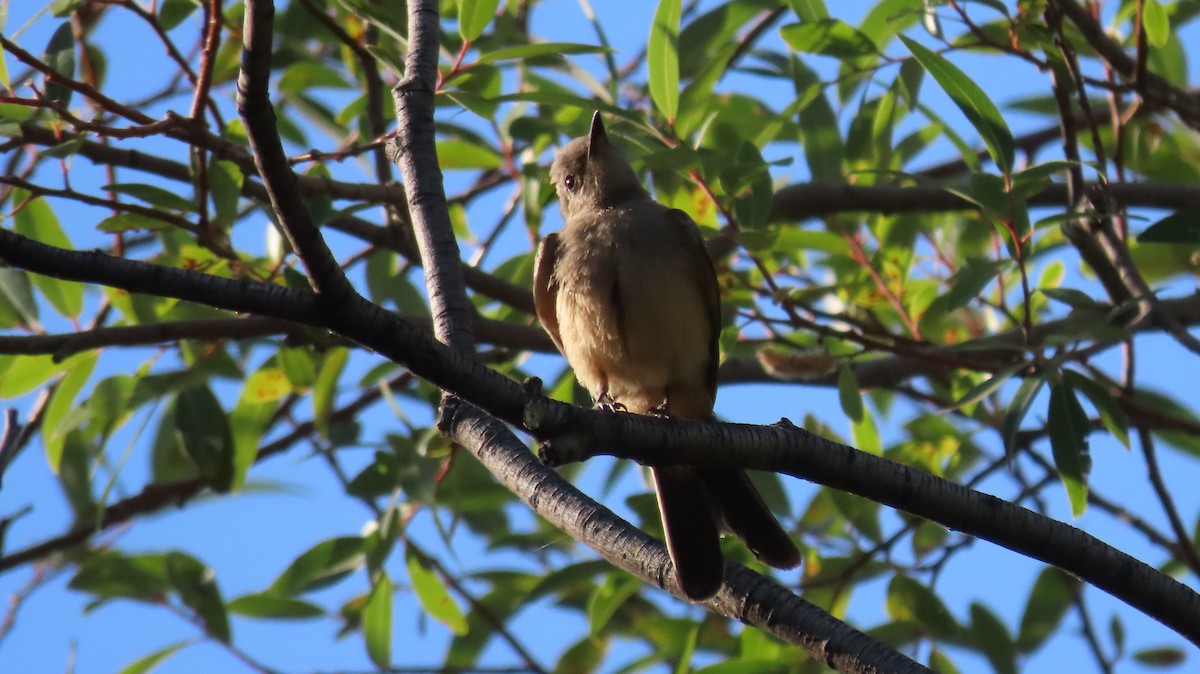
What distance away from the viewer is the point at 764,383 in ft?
18.1

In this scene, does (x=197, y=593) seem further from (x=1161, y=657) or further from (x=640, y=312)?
(x=1161, y=657)

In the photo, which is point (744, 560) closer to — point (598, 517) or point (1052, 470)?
point (1052, 470)

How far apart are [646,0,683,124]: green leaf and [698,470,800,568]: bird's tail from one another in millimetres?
1335

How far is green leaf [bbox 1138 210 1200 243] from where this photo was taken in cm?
377

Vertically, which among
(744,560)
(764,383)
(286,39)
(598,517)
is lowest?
(598,517)

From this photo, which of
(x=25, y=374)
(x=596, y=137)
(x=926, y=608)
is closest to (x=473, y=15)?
(x=596, y=137)

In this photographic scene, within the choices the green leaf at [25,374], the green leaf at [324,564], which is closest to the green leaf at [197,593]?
the green leaf at [324,564]

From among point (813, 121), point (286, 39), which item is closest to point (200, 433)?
point (286, 39)

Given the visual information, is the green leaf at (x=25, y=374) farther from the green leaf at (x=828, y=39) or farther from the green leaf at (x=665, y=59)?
the green leaf at (x=828, y=39)

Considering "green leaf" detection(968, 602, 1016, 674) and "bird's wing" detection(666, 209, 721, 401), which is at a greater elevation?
"bird's wing" detection(666, 209, 721, 401)

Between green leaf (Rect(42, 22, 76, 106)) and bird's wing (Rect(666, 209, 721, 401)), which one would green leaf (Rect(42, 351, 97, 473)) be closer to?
green leaf (Rect(42, 22, 76, 106))

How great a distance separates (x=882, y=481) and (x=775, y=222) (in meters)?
2.80

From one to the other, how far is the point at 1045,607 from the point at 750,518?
6.20 ft

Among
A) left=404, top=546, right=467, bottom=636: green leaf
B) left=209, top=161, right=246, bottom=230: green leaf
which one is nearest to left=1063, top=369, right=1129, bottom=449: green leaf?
left=404, top=546, right=467, bottom=636: green leaf
